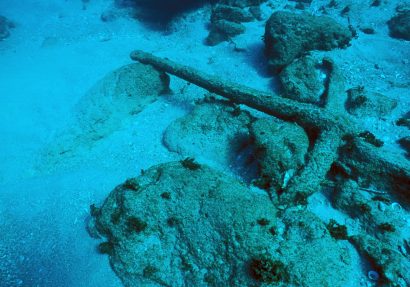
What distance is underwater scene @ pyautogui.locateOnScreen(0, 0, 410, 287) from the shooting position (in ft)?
23.8

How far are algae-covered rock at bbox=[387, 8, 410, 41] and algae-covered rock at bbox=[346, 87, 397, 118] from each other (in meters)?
7.13

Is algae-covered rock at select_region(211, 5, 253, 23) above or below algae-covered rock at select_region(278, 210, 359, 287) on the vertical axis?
above

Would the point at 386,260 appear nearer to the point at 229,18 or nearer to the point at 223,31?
the point at 223,31

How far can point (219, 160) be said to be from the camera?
10.6 meters

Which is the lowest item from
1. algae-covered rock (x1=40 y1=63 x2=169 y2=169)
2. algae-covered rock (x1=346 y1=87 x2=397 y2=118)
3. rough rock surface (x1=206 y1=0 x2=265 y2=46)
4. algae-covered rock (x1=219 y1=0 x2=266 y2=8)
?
algae-covered rock (x1=40 y1=63 x2=169 y2=169)

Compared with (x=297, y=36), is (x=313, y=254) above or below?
below

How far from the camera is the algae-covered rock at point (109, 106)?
470 inches

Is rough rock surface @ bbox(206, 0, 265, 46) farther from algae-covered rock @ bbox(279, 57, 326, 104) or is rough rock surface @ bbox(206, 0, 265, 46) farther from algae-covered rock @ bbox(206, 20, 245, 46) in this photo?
algae-covered rock @ bbox(279, 57, 326, 104)

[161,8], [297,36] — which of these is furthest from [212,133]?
[161,8]

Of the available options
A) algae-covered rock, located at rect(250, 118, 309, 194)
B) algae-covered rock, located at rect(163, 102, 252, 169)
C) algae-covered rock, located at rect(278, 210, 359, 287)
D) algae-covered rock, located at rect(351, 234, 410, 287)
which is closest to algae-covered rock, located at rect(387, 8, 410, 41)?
algae-covered rock, located at rect(163, 102, 252, 169)

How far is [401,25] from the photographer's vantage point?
16078 millimetres

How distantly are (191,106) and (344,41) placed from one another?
959 cm

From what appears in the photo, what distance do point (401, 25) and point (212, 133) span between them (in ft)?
47.3

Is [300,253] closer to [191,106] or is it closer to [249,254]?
[249,254]
